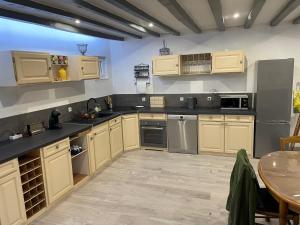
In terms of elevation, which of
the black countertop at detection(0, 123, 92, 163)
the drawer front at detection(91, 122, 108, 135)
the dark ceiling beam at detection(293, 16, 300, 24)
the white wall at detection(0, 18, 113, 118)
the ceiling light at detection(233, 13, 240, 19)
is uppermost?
the ceiling light at detection(233, 13, 240, 19)

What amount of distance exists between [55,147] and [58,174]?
0.38 m

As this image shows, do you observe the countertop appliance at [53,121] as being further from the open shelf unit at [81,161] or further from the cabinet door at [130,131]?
the cabinet door at [130,131]

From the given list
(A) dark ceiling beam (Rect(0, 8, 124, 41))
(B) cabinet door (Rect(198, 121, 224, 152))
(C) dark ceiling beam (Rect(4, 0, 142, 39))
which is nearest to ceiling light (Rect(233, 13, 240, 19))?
(B) cabinet door (Rect(198, 121, 224, 152))

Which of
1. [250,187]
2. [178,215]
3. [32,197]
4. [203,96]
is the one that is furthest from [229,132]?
[32,197]

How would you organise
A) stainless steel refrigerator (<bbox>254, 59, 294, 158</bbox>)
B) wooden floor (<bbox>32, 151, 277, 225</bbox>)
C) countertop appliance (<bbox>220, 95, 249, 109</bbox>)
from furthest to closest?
countertop appliance (<bbox>220, 95, 249, 109</bbox>), stainless steel refrigerator (<bbox>254, 59, 294, 158</bbox>), wooden floor (<bbox>32, 151, 277, 225</bbox>)

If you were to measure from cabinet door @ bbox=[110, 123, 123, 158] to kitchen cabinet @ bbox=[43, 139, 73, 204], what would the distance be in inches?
48.8

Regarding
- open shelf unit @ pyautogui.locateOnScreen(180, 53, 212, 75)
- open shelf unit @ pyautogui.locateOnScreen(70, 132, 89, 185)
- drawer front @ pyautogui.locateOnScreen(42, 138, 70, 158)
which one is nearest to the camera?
drawer front @ pyautogui.locateOnScreen(42, 138, 70, 158)

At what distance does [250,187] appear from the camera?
1809 millimetres

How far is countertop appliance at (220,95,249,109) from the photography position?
4500 millimetres

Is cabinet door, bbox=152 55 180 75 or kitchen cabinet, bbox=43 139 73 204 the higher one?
cabinet door, bbox=152 55 180 75

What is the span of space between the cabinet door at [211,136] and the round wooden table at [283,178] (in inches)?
75.7

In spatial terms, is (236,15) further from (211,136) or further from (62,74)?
(62,74)

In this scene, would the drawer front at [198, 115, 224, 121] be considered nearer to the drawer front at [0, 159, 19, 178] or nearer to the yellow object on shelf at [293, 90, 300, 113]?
the yellow object on shelf at [293, 90, 300, 113]

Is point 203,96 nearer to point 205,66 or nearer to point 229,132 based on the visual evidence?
point 205,66
